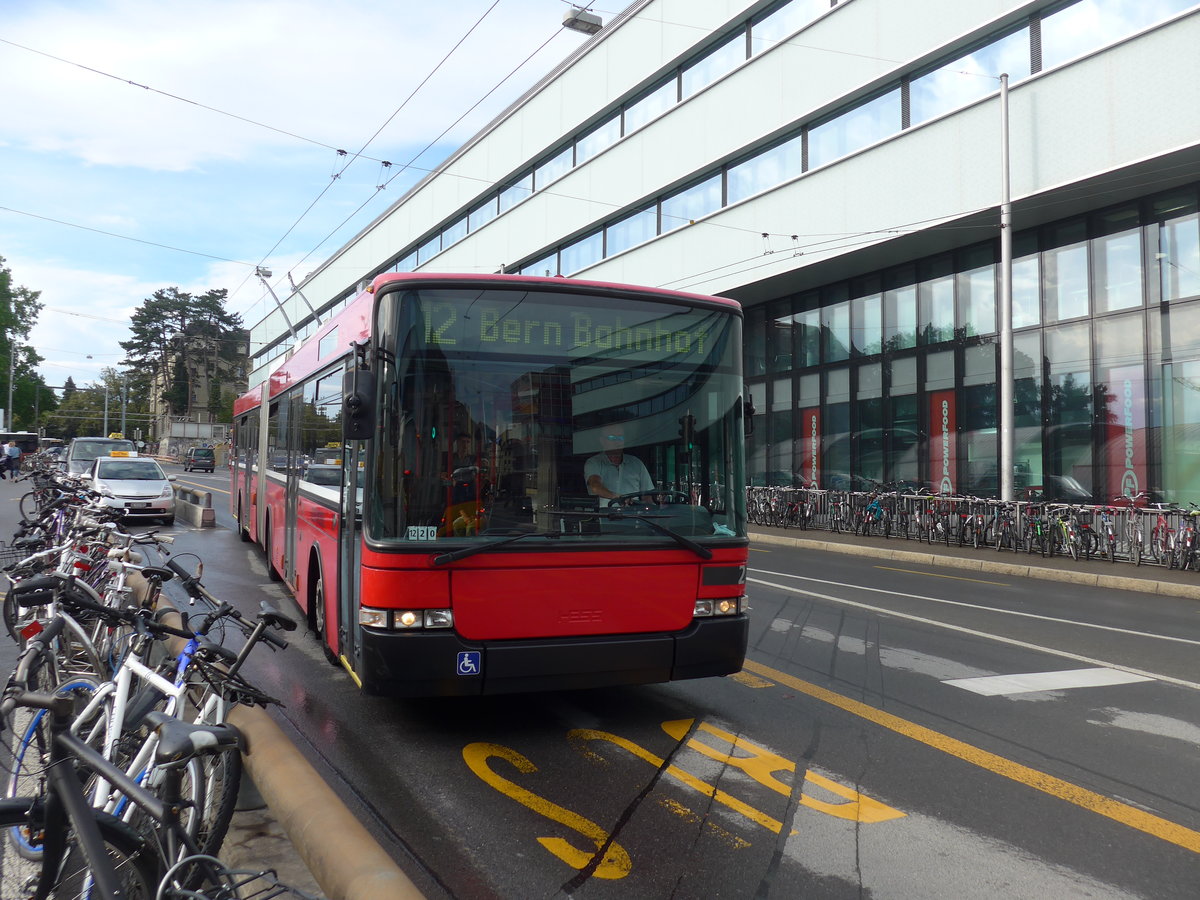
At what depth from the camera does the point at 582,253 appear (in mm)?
32031

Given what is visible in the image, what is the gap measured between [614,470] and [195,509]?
54.0 ft

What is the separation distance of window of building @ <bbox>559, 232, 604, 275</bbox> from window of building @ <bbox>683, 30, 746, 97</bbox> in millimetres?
6123

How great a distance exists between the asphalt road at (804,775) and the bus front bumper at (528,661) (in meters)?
0.38

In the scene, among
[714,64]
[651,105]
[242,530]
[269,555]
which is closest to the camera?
[269,555]

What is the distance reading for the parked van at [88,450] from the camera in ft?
70.9

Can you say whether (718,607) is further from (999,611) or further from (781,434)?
(781,434)

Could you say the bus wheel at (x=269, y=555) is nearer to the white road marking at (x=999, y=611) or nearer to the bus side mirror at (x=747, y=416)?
the white road marking at (x=999, y=611)

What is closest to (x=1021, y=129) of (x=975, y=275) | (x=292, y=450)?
(x=975, y=275)

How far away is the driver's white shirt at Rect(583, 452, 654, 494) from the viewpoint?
16.9 ft

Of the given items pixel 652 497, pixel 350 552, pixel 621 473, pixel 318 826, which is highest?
pixel 621 473

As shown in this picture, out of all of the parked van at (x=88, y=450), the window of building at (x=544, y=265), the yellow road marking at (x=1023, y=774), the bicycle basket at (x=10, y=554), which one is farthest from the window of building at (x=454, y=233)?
the yellow road marking at (x=1023, y=774)

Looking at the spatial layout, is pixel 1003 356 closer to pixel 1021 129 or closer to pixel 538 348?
pixel 1021 129

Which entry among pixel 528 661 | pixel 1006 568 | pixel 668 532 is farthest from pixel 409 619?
pixel 1006 568

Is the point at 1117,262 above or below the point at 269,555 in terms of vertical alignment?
above
